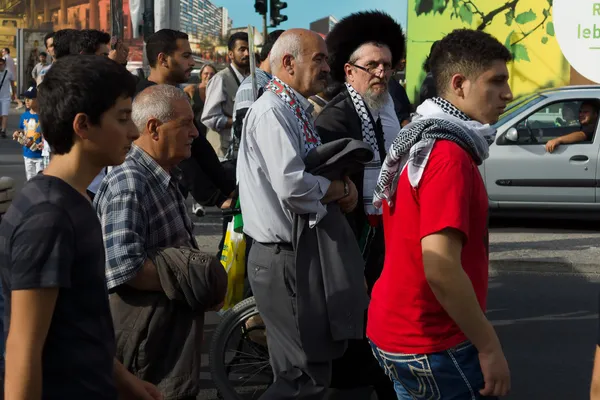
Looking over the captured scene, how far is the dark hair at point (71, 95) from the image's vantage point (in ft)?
8.51

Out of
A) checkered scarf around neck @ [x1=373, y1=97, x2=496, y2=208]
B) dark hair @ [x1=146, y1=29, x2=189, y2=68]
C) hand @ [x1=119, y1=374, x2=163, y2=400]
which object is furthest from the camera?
dark hair @ [x1=146, y1=29, x2=189, y2=68]

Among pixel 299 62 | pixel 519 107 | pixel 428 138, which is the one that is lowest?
pixel 519 107

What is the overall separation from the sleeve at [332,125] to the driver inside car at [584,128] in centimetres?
649

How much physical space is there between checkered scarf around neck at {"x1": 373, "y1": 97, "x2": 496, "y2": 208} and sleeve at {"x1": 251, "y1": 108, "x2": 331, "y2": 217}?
1142 millimetres

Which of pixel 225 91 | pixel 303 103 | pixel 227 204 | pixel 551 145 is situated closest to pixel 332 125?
pixel 303 103

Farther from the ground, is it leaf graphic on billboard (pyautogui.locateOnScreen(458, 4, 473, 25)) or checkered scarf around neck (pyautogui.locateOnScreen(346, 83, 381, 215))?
leaf graphic on billboard (pyautogui.locateOnScreen(458, 4, 473, 25))

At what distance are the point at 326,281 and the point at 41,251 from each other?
2105mm

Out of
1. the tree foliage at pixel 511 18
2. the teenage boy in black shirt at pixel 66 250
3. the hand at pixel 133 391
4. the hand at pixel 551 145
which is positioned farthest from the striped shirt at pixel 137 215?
the tree foliage at pixel 511 18

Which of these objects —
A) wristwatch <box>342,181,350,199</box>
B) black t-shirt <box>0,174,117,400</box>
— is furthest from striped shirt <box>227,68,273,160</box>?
black t-shirt <box>0,174,117,400</box>

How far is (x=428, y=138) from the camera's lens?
2.98 meters

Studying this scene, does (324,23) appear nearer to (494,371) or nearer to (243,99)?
(243,99)

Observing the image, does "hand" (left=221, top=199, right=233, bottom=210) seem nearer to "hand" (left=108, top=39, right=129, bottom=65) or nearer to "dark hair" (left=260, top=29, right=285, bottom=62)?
"dark hair" (left=260, top=29, right=285, bottom=62)

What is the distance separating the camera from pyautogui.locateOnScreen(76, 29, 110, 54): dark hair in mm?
6598

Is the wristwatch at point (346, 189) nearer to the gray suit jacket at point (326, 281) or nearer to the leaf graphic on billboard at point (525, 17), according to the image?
the gray suit jacket at point (326, 281)
